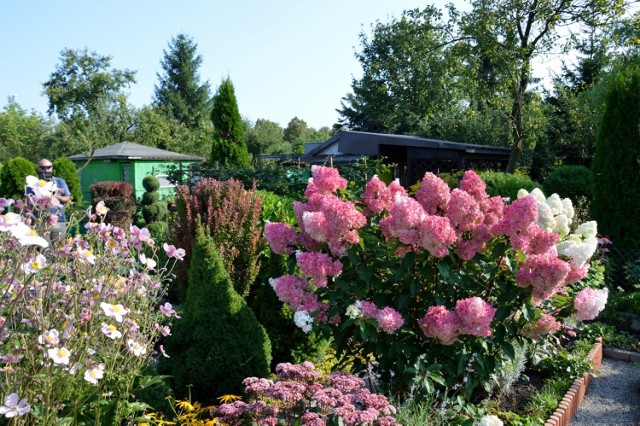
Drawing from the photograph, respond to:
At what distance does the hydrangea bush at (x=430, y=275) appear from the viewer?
2.97m

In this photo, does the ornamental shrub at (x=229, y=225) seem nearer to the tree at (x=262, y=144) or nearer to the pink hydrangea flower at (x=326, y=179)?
the pink hydrangea flower at (x=326, y=179)

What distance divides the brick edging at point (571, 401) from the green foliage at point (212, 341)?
1937 millimetres

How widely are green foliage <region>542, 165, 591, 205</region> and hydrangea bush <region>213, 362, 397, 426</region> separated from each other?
8.27 m

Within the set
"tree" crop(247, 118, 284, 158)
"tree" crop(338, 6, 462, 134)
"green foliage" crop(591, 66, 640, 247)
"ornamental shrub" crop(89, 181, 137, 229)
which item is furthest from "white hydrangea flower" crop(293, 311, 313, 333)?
"tree" crop(247, 118, 284, 158)

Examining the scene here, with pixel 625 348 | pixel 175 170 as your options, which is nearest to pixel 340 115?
pixel 175 170

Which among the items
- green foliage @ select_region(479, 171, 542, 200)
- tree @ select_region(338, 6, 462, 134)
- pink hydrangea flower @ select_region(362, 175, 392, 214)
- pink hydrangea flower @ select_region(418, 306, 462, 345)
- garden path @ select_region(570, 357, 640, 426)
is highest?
tree @ select_region(338, 6, 462, 134)

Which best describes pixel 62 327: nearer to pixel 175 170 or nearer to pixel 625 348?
pixel 625 348

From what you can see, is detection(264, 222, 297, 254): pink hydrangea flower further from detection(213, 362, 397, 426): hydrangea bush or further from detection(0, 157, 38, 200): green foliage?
detection(0, 157, 38, 200): green foliage

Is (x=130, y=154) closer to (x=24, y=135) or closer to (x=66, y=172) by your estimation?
(x=66, y=172)

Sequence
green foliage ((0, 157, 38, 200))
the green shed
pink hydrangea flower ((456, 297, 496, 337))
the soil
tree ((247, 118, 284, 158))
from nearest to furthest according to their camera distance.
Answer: pink hydrangea flower ((456, 297, 496, 337)), the soil, green foliage ((0, 157, 38, 200)), the green shed, tree ((247, 118, 284, 158))

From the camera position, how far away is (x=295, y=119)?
6166 cm

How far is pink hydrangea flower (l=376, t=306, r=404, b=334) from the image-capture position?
3020 millimetres

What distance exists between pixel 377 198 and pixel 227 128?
14.3m

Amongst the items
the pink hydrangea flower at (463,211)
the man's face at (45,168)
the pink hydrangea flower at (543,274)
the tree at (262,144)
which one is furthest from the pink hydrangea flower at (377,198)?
the tree at (262,144)
